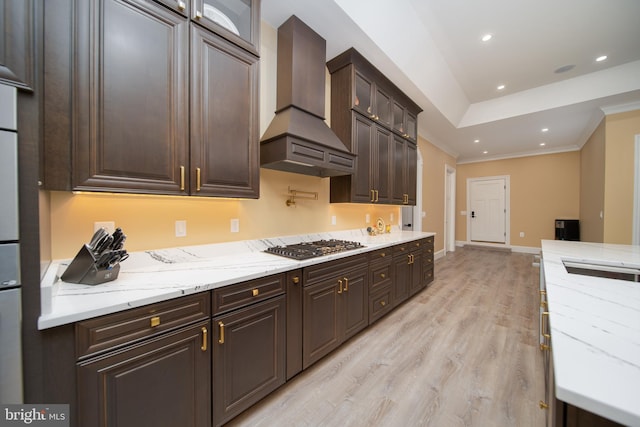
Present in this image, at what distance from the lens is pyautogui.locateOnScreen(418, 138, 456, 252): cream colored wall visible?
497 cm

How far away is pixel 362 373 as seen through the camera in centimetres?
177

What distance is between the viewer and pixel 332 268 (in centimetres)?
186

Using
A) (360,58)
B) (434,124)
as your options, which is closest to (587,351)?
(360,58)

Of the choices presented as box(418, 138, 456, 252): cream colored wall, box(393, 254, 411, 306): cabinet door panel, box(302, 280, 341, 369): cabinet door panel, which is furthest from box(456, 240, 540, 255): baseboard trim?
box(302, 280, 341, 369): cabinet door panel

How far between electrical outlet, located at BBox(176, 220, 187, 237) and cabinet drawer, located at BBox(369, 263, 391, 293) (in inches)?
65.9

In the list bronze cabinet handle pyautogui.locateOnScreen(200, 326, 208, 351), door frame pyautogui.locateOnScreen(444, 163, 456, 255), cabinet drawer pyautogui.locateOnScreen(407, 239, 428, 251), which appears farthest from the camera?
door frame pyautogui.locateOnScreen(444, 163, 456, 255)

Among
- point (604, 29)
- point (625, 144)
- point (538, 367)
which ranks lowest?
point (538, 367)

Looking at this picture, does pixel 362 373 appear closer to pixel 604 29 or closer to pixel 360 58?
pixel 360 58

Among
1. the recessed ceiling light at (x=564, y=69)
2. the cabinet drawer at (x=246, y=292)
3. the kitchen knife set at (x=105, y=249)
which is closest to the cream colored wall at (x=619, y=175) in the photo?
the recessed ceiling light at (x=564, y=69)

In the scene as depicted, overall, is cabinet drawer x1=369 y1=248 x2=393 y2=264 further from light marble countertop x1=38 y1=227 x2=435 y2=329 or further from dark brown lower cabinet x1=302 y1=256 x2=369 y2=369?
light marble countertop x1=38 y1=227 x2=435 y2=329

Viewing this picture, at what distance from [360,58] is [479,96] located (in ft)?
9.98

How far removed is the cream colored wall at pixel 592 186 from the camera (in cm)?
392

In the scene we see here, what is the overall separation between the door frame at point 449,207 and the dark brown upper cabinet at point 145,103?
5.90 meters

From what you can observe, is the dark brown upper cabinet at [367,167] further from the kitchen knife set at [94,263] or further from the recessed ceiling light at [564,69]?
the recessed ceiling light at [564,69]
